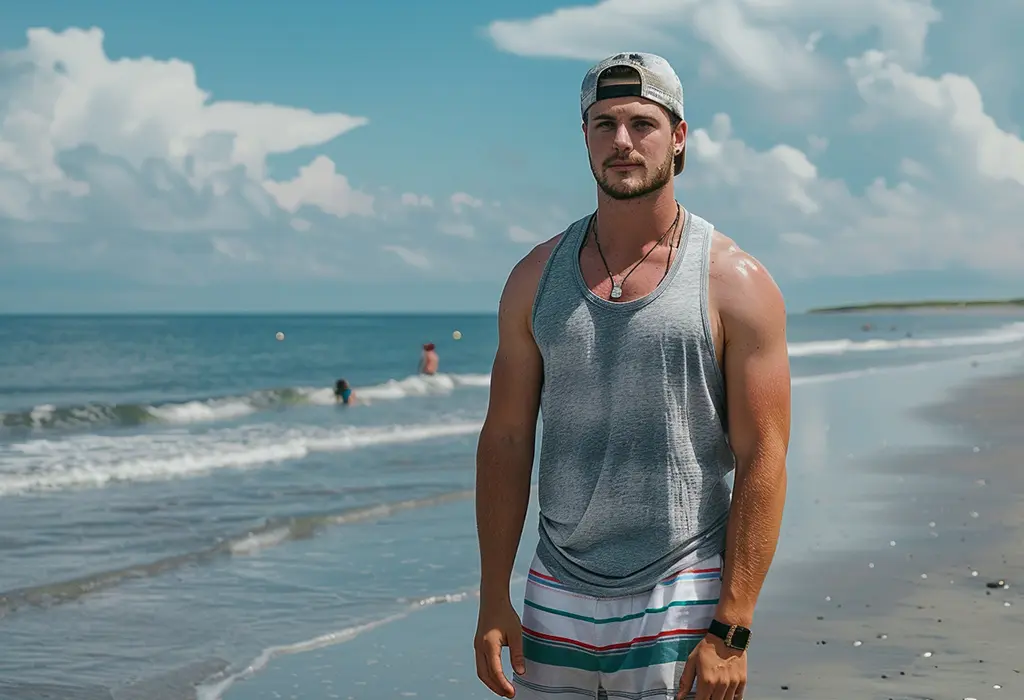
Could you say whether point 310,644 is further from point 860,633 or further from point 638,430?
point 638,430

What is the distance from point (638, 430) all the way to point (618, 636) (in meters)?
0.45

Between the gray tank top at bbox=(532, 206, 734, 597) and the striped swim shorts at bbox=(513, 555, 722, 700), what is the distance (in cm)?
3

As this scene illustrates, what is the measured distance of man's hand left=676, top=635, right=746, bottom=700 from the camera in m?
2.50

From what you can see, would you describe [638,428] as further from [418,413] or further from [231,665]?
[418,413]

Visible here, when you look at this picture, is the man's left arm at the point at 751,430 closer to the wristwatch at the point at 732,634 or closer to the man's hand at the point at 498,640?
the wristwatch at the point at 732,634

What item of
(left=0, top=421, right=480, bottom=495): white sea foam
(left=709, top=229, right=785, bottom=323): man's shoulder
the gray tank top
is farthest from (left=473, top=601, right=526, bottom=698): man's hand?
(left=0, top=421, right=480, bottom=495): white sea foam

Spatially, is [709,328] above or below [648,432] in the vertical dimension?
above

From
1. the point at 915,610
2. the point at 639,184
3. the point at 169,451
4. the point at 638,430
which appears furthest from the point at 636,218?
the point at 169,451

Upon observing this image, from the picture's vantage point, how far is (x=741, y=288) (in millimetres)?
2572

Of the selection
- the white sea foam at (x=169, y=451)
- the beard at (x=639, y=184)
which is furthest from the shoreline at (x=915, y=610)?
the white sea foam at (x=169, y=451)

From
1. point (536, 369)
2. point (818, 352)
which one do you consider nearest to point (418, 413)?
point (536, 369)

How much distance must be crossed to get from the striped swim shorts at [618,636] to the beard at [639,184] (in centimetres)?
82

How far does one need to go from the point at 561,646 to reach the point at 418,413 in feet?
80.6

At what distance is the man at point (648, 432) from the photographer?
8.39 ft
